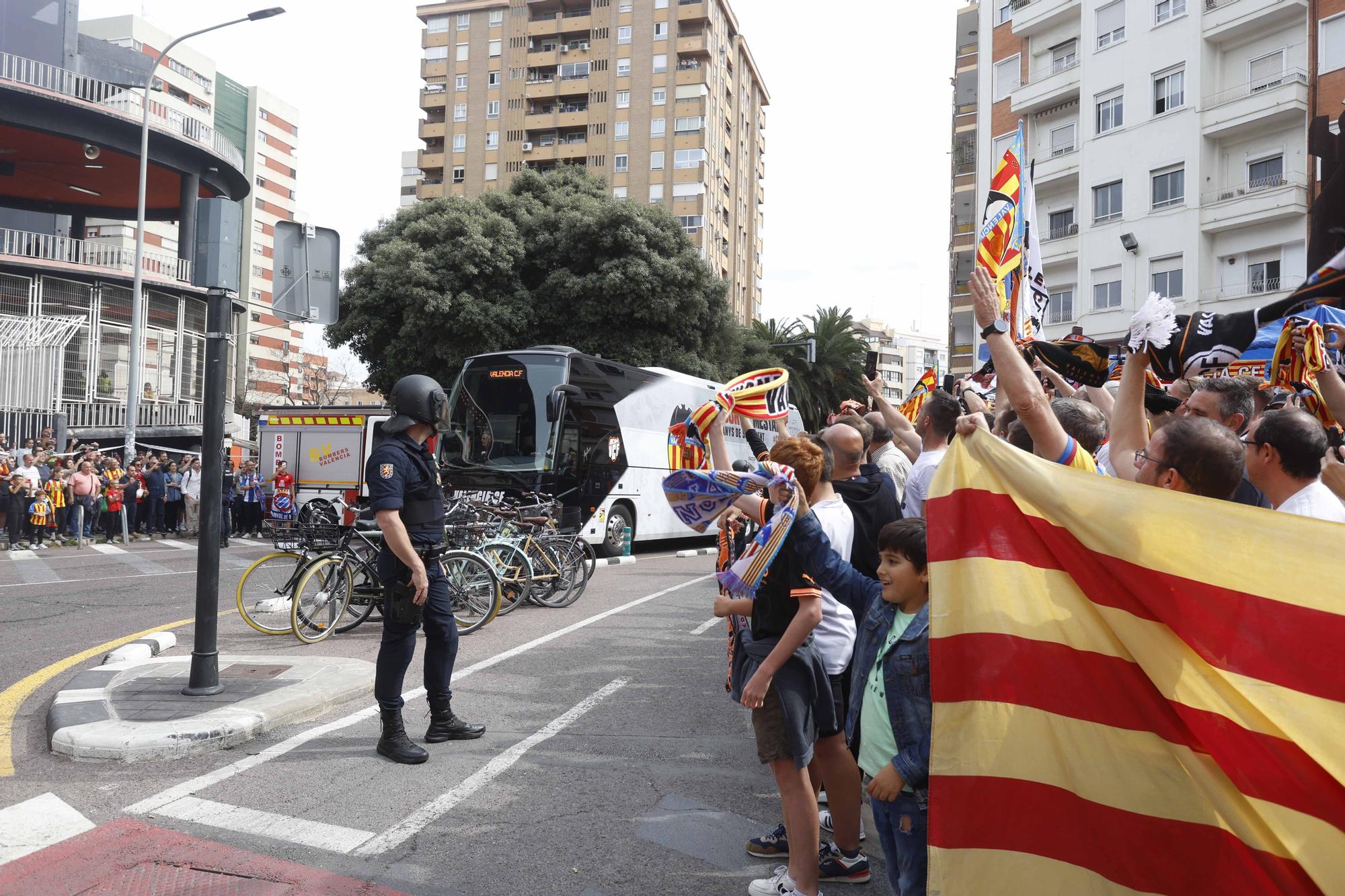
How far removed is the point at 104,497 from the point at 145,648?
13.6 metres

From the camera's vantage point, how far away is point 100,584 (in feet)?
39.7

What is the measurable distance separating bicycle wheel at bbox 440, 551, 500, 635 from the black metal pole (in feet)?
11.2

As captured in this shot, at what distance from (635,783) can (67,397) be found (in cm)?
2846

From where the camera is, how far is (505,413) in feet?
55.3

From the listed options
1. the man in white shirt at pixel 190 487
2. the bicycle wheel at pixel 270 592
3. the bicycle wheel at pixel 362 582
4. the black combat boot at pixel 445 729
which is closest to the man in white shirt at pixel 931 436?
the black combat boot at pixel 445 729

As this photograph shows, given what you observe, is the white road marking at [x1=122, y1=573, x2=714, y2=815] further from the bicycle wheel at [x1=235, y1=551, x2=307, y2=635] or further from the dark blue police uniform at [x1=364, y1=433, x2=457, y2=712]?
the bicycle wheel at [x1=235, y1=551, x2=307, y2=635]

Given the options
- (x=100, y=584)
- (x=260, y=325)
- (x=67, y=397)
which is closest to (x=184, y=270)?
(x=67, y=397)

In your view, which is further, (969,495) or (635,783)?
(635,783)

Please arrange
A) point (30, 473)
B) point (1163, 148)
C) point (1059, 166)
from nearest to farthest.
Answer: point (30, 473) < point (1163, 148) < point (1059, 166)

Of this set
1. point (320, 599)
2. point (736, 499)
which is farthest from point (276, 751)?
point (320, 599)

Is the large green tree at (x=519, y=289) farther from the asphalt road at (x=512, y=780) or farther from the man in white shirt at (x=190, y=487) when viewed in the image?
the asphalt road at (x=512, y=780)

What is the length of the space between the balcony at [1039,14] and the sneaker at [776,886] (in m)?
36.2

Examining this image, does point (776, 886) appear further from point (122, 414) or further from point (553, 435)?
point (122, 414)

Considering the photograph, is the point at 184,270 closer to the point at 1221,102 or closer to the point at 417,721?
the point at 417,721
